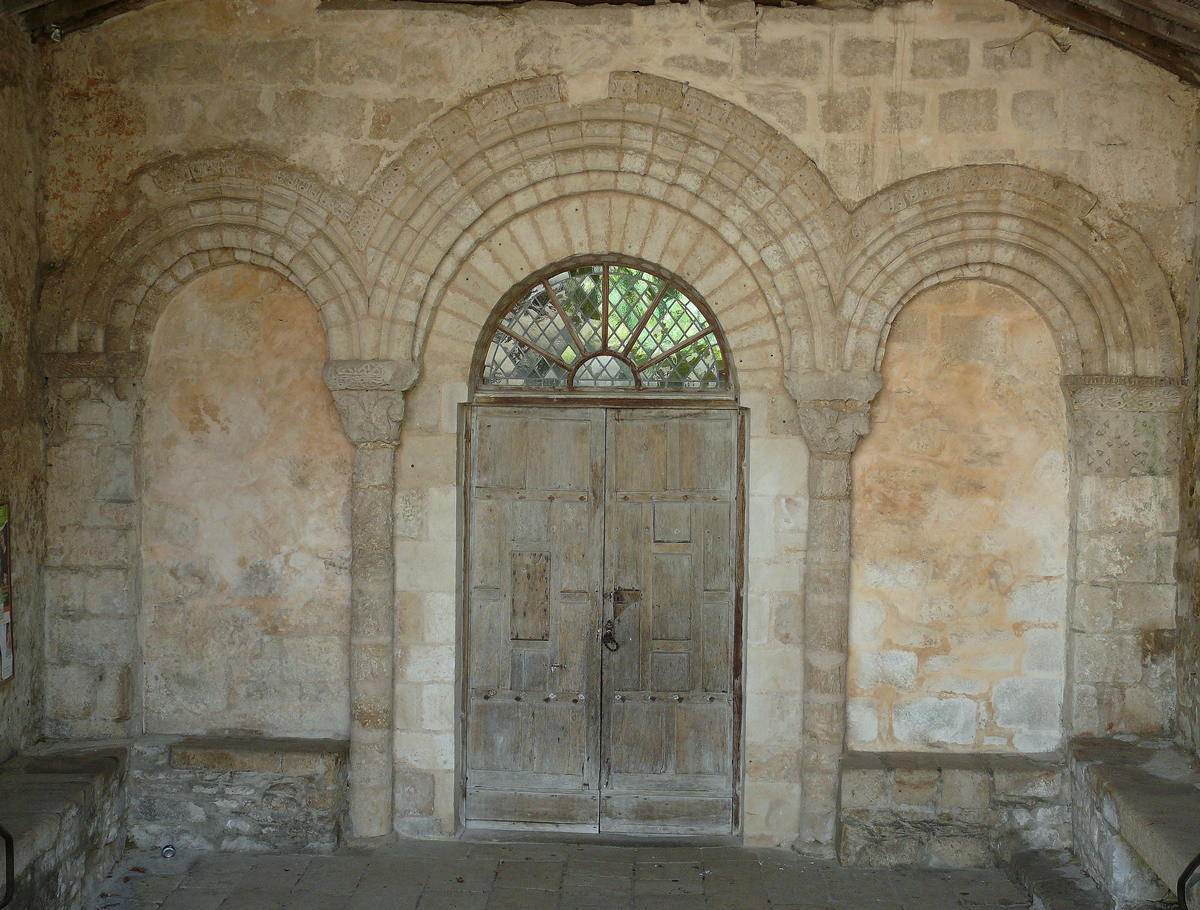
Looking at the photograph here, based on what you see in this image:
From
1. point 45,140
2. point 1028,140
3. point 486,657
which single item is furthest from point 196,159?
point 1028,140

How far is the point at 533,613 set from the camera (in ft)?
19.2

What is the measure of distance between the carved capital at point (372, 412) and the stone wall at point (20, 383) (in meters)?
1.62

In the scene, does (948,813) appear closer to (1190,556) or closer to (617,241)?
(1190,556)

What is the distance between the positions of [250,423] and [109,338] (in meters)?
0.86

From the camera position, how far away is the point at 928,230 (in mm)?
5473

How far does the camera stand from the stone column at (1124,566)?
5.44 meters

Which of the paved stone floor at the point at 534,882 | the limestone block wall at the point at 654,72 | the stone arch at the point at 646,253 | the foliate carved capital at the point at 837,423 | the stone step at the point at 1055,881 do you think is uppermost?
the limestone block wall at the point at 654,72

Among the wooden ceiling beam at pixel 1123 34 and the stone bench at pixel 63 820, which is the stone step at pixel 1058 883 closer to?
the wooden ceiling beam at pixel 1123 34

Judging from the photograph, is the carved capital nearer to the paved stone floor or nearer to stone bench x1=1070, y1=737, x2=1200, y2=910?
the paved stone floor

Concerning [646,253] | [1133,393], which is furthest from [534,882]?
[1133,393]

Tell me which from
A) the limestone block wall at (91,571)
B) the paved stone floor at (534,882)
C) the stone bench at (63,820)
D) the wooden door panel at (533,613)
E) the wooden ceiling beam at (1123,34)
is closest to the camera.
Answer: the stone bench at (63,820)

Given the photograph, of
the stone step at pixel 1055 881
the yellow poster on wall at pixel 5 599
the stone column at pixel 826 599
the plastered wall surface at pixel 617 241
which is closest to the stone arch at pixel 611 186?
the plastered wall surface at pixel 617 241

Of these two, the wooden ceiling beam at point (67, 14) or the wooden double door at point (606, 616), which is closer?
the wooden ceiling beam at point (67, 14)

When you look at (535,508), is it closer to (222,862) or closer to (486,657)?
(486,657)
